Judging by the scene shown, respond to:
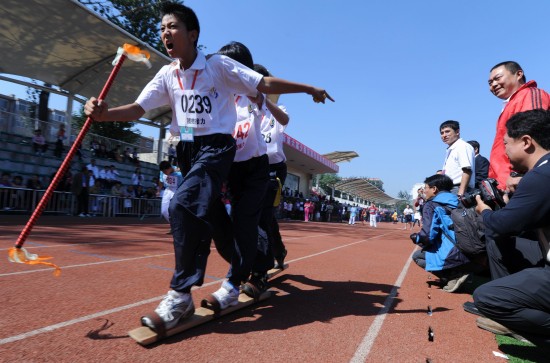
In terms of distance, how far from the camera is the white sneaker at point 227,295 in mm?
2508

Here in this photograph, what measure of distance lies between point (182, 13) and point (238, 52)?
2.05ft

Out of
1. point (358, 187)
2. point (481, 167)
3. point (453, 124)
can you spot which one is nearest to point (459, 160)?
point (453, 124)

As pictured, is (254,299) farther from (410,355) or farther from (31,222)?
(31,222)

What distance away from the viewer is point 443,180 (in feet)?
15.1

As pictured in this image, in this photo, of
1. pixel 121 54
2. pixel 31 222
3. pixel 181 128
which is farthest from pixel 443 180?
pixel 31 222

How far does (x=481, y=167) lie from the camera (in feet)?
19.1

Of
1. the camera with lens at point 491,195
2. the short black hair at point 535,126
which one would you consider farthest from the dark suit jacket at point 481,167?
the short black hair at point 535,126

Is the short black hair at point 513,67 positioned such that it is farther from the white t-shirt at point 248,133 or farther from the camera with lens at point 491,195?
the white t-shirt at point 248,133

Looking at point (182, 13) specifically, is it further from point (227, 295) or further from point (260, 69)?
point (227, 295)

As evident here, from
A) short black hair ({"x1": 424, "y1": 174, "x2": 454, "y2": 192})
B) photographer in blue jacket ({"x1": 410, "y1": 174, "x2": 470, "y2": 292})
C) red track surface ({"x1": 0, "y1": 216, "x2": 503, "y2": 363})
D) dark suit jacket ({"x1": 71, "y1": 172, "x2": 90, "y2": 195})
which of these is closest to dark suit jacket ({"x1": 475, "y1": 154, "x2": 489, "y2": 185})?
short black hair ({"x1": 424, "y1": 174, "x2": 454, "y2": 192})

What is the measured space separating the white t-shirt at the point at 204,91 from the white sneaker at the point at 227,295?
44.9 inches

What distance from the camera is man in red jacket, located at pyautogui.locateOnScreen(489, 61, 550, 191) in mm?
3156

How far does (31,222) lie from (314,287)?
8.76 feet

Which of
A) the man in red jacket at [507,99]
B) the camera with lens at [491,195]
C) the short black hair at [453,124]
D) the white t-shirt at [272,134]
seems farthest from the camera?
the short black hair at [453,124]
